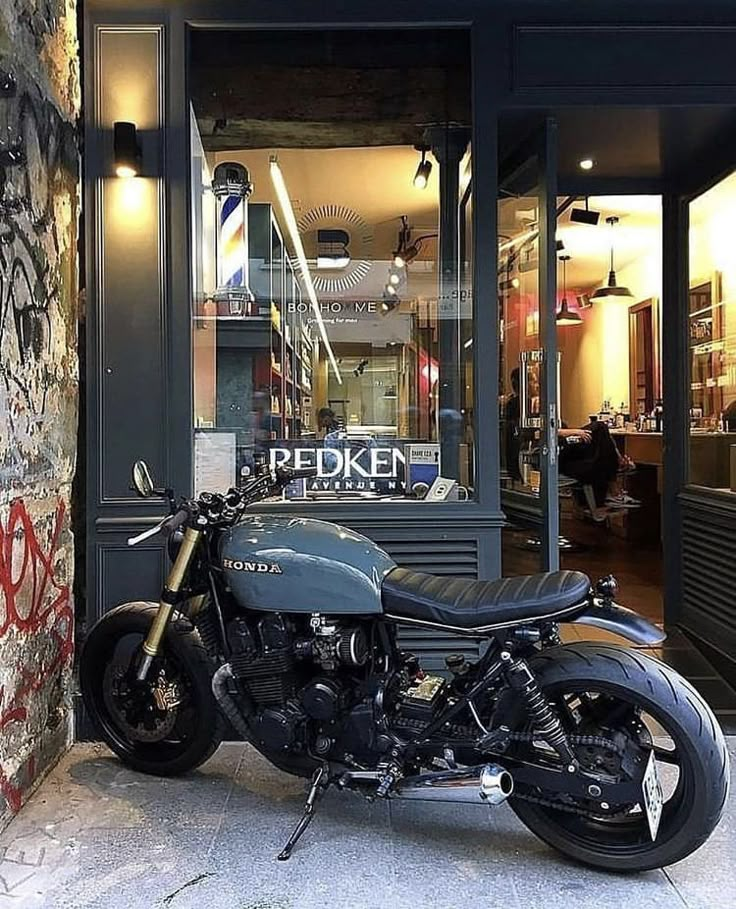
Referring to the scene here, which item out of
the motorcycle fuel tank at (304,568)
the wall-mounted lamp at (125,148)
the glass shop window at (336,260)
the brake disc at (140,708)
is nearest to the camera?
the motorcycle fuel tank at (304,568)

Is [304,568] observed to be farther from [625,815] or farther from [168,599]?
[625,815]

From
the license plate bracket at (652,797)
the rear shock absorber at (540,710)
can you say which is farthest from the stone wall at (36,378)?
the license plate bracket at (652,797)

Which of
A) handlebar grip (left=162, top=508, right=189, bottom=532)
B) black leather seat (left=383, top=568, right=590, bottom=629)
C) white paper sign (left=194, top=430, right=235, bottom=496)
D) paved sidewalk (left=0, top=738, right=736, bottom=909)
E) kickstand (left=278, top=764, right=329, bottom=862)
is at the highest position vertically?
white paper sign (left=194, top=430, right=235, bottom=496)

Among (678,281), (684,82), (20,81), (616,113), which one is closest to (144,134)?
(20,81)

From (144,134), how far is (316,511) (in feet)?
4.90

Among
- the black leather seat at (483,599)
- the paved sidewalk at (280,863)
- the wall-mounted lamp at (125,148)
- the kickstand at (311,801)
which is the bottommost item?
the paved sidewalk at (280,863)

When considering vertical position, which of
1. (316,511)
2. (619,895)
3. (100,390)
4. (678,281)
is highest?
(678,281)

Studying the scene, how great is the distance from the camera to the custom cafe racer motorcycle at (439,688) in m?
2.22

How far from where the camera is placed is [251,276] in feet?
11.5

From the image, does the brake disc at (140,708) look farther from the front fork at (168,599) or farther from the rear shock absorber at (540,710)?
the rear shock absorber at (540,710)

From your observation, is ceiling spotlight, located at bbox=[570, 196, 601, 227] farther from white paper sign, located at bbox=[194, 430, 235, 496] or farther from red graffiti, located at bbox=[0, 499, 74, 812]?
red graffiti, located at bbox=[0, 499, 74, 812]

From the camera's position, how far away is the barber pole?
3.44 m

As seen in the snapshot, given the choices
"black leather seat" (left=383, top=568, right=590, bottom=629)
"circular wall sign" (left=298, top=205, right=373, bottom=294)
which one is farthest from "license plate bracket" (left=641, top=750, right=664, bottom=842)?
"circular wall sign" (left=298, top=205, right=373, bottom=294)

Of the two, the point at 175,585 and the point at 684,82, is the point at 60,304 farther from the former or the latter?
the point at 684,82
